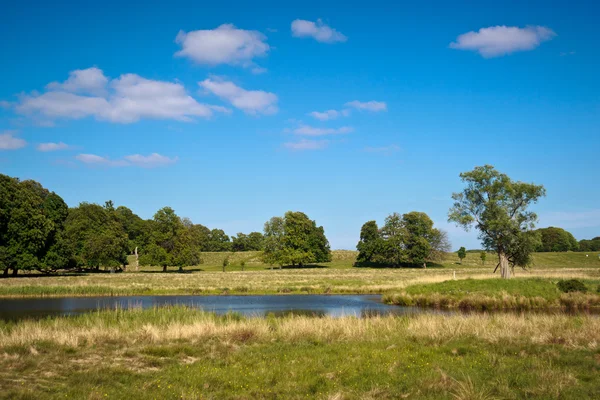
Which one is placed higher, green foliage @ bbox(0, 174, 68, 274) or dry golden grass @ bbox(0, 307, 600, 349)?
green foliage @ bbox(0, 174, 68, 274)

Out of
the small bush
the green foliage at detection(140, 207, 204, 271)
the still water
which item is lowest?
the still water

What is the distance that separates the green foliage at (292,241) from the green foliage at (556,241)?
235 feet

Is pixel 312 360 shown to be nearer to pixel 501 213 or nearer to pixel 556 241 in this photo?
pixel 501 213

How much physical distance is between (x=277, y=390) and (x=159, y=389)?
2.55 meters

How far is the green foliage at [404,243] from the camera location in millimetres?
88688

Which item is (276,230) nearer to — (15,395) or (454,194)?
(454,194)

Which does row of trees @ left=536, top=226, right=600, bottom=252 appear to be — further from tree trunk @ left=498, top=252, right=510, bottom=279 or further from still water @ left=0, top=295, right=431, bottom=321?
still water @ left=0, top=295, right=431, bottom=321

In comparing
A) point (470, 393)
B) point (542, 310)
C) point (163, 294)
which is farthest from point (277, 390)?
point (163, 294)

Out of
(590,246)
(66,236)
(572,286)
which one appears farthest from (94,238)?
(590,246)

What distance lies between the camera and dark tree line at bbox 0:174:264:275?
170 ft

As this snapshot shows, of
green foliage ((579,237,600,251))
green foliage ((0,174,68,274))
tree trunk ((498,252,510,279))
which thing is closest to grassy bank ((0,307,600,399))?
tree trunk ((498,252,510,279))

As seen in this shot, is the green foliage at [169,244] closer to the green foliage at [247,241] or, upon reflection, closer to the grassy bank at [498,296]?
the grassy bank at [498,296]

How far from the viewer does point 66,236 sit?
65312 mm

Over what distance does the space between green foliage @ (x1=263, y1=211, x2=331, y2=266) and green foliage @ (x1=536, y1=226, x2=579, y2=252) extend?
7159 centimetres
